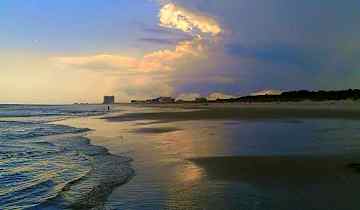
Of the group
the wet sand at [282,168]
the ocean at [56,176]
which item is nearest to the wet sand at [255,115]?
the wet sand at [282,168]

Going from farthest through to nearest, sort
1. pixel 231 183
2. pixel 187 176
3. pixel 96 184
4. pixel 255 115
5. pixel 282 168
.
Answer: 1. pixel 255 115
2. pixel 282 168
3. pixel 187 176
4. pixel 96 184
5. pixel 231 183

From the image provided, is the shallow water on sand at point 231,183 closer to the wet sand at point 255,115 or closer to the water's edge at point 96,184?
the water's edge at point 96,184

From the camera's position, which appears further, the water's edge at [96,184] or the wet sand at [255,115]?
the wet sand at [255,115]

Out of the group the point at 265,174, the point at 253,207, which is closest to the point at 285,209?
the point at 253,207

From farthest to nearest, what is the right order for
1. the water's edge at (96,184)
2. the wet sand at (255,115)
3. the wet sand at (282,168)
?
the wet sand at (255,115), the wet sand at (282,168), the water's edge at (96,184)

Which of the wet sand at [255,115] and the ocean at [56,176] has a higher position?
the wet sand at [255,115]

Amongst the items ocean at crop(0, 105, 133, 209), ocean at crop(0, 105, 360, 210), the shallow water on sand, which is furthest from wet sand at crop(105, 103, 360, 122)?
ocean at crop(0, 105, 133, 209)

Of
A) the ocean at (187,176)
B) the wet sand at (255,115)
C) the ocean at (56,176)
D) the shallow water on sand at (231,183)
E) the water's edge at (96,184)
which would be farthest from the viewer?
the wet sand at (255,115)

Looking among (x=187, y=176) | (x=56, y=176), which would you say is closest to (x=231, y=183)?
(x=187, y=176)

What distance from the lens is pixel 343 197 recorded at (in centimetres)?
901

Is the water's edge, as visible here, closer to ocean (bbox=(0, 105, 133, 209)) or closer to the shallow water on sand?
ocean (bbox=(0, 105, 133, 209))

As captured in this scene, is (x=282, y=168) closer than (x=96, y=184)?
No

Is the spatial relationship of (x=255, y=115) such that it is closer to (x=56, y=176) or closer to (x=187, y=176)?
(x=187, y=176)

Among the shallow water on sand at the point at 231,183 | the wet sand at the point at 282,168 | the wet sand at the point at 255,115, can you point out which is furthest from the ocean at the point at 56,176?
the wet sand at the point at 255,115
